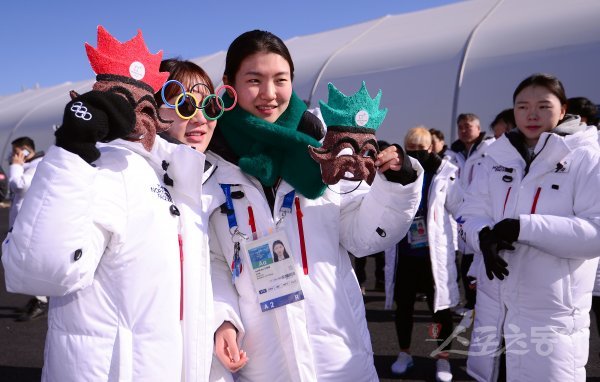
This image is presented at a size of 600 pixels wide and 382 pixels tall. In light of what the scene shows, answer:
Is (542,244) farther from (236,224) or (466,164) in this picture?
(466,164)

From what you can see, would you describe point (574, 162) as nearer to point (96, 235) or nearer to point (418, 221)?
point (418, 221)

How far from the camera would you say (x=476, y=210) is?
9.59ft

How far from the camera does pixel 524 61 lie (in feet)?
31.0

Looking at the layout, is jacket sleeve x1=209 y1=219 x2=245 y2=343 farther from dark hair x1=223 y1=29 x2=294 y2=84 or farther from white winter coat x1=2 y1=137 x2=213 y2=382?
dark hair x1=223 y1=29 x2=294 y2=84

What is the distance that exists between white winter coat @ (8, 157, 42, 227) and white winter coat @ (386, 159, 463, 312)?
14.5ft

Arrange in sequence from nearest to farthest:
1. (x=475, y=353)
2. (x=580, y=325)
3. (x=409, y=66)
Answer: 1. (x=580, y=325)
2. (x=475, y=353)
3. (x=409, y=66)

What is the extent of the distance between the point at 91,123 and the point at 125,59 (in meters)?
0.40

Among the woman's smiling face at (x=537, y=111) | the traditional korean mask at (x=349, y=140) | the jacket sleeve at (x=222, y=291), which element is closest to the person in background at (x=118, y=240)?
the jacket sleeve at (x=222, y=291)

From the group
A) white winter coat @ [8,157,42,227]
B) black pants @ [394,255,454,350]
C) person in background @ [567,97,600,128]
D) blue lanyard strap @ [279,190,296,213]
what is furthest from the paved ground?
blue lanyard strap @ [279,190,296,213]

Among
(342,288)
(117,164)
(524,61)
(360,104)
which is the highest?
(524,61)

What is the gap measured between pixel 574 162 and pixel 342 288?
4.95 feet

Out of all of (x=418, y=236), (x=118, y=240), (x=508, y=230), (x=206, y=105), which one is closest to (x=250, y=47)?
(x=206, y=105)

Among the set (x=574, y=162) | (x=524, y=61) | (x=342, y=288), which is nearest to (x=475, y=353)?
(x=574, y=162)

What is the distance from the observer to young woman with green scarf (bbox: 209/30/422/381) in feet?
5.91
